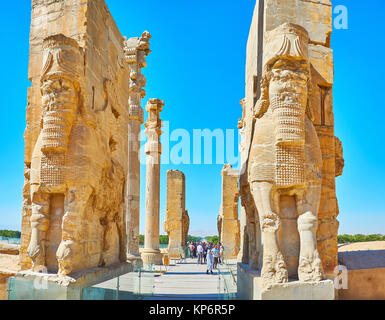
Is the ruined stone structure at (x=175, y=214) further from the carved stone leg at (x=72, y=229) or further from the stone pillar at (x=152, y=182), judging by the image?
the carved stone leg at (x=72, y=229)

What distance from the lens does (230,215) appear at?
17.1 meters

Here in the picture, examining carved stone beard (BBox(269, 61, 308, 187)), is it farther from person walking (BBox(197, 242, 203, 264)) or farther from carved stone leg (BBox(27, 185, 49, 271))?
person walking (BBox(197, 242, 203, 264))

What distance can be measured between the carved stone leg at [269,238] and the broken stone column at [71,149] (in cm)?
221

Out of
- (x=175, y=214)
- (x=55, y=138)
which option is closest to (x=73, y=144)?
(x=55, y=138)

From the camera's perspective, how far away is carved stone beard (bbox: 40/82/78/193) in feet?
16.6

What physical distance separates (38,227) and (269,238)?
288 centimetres

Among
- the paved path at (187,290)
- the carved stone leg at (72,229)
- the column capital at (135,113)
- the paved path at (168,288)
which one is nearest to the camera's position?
the carved stone leg at (72,229)

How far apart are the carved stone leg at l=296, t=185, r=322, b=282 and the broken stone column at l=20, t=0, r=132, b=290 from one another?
2.66 meters

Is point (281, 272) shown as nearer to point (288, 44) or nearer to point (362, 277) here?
point (362, 277)

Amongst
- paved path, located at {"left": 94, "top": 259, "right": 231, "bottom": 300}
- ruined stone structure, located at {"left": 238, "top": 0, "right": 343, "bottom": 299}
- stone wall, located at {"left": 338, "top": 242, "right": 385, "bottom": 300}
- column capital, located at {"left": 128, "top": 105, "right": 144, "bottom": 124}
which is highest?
column capital, located at {"left": 128, "top": 105, "right": 144, "bottom": 124}

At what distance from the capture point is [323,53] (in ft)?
18.5

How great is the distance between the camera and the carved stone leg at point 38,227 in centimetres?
504

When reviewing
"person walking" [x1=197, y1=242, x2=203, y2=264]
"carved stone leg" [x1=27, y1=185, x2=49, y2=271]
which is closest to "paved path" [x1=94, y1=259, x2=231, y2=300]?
"carved stone leg" [x1=27, y1=185, x2=49, y2=271]

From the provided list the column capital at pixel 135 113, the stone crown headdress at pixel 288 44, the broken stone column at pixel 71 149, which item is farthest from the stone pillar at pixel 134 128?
the stone crown headdress at pixel 288 44
